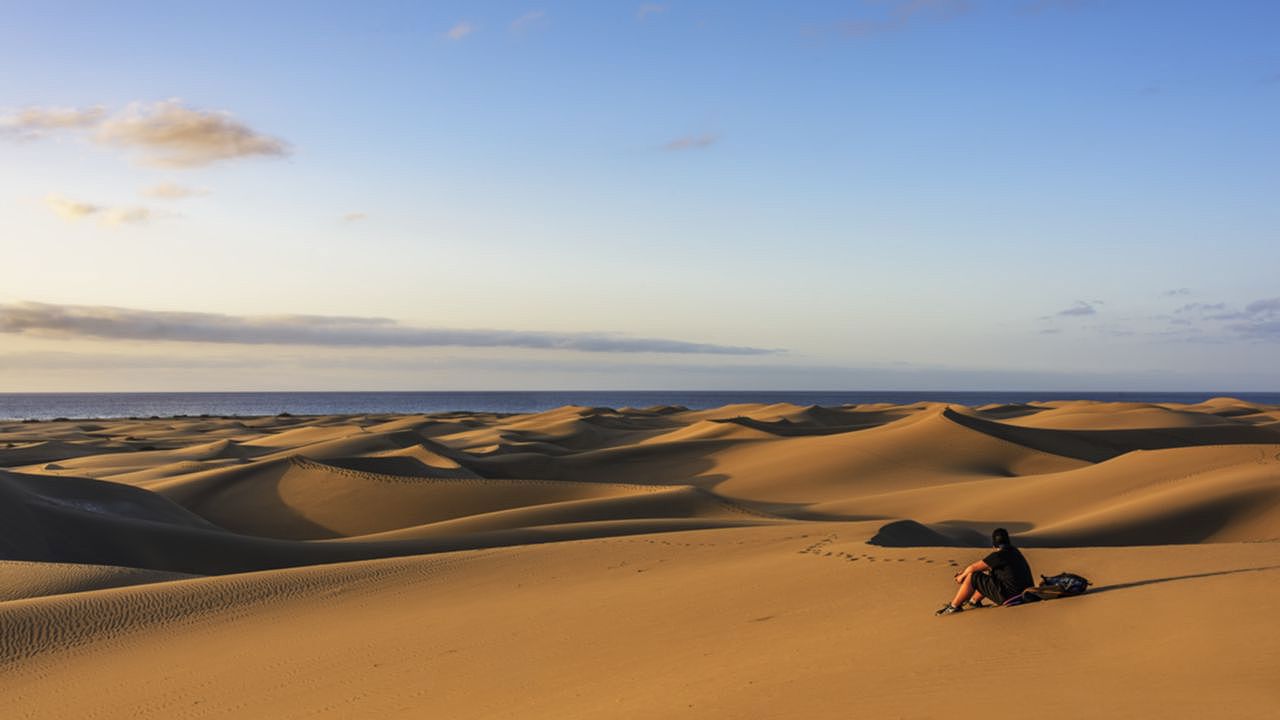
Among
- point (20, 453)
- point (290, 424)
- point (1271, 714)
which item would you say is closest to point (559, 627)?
point (1271, 714)

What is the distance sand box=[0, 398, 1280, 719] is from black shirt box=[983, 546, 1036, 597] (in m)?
0.22

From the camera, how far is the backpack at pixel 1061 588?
792 cm

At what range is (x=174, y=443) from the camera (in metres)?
47.7

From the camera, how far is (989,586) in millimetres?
7789

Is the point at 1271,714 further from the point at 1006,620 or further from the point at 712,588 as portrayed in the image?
the point at 712,588

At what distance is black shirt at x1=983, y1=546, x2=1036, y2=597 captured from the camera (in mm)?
7812

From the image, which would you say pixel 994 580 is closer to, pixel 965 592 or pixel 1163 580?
pixel 965 592

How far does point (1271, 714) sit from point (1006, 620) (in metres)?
2.61

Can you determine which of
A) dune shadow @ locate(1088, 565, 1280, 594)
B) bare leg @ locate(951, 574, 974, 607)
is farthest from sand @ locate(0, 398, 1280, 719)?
bare leg @ locate(951, 574, 974, 607)

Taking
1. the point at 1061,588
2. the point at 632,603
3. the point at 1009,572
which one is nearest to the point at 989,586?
the point at 1009,572

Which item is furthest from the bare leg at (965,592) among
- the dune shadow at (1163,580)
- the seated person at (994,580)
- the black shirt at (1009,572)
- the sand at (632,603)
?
the dune shadow at (1163,580)

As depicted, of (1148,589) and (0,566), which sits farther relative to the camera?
(0,566)

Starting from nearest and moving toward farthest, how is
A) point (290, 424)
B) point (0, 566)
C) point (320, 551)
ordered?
1. point (0, 566)
2. point (320, 551)
3. point (290, 424)

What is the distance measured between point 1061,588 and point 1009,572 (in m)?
0.47
